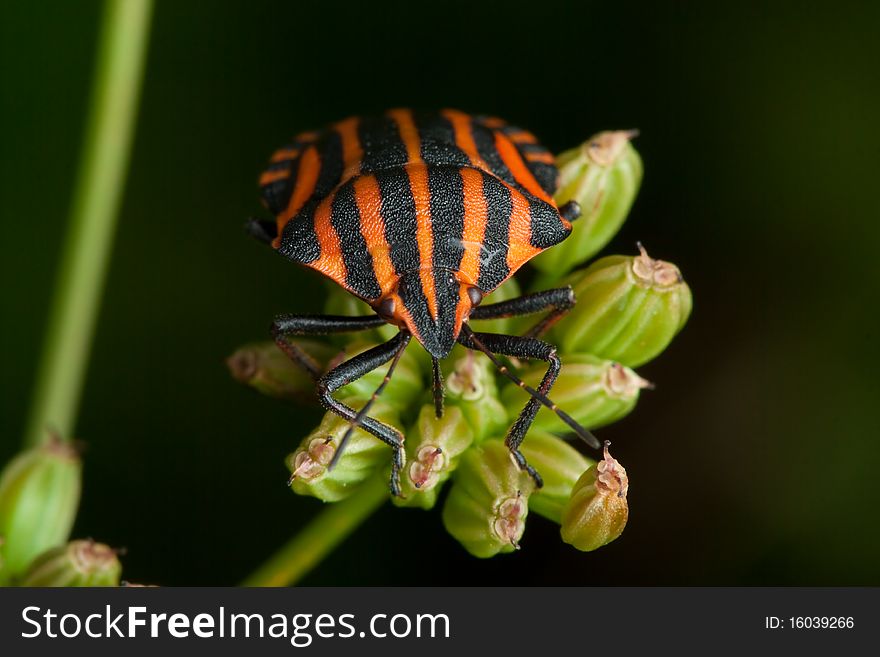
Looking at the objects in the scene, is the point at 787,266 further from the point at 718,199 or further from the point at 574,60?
the point at 574,60

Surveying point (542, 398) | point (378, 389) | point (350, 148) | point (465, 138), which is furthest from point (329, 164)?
point (542, 398)

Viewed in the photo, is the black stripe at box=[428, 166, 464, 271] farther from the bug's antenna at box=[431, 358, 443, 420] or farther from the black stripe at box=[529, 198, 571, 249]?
the bug's antenna at box=[431, 358, 443, 420]

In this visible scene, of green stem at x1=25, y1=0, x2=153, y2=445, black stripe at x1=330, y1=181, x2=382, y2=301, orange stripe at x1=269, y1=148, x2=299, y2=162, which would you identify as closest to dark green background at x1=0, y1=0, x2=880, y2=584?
orange stripe at x1=269, y1=148, x2=299, y2=162

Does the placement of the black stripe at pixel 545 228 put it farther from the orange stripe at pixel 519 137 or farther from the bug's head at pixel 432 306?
the orange stripe at pixel 519 137

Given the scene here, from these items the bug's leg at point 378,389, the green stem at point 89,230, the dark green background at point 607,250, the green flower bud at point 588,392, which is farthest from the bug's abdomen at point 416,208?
the dark green background at point 607,250

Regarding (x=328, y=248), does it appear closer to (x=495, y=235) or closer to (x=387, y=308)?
(x=387, y=308)

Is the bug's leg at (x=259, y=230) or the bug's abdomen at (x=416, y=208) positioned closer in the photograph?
the bug's abdomen at (x=416, y=208)
